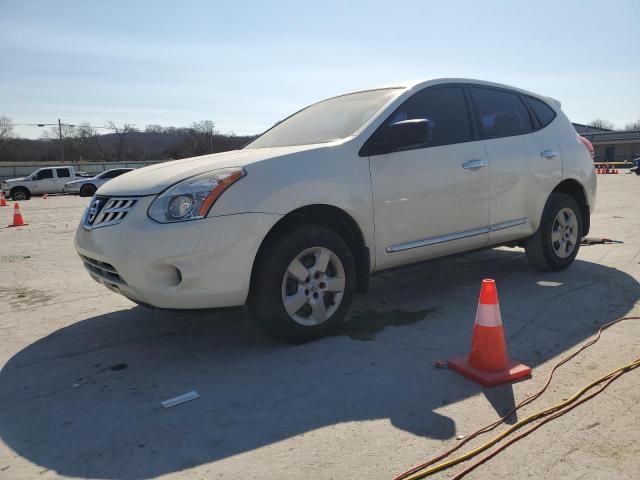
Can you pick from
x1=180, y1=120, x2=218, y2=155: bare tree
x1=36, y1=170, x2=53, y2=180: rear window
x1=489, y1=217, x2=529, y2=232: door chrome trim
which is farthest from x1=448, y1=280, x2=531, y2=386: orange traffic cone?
x1=180, y1=120, x2=218, y2=155: bare tree

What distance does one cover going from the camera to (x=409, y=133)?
3.81 metres

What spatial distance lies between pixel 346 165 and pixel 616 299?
2.63 m

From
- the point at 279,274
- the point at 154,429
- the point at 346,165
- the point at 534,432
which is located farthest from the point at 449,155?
the point at 154,429

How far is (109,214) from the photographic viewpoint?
3.50 m

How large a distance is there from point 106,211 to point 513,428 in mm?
2744

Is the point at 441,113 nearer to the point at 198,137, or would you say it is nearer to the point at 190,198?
the point at 190,198

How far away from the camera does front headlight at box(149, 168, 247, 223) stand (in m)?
3.22

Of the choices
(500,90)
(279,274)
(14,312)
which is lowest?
(14,312)

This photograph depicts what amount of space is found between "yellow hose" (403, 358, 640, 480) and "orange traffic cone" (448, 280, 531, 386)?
33 centimetres

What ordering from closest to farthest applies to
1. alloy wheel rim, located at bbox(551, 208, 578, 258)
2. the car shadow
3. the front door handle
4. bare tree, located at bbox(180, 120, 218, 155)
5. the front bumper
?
the car shadow
the front bumper
the front door handle
alloy wheel rim, located at bbox(551, 208, 578, 258)
bare tree, located at bbox(180, 120, 218, 155)

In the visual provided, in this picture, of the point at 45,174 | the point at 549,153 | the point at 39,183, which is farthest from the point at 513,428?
the point at 45,174

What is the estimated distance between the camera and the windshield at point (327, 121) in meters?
4.16

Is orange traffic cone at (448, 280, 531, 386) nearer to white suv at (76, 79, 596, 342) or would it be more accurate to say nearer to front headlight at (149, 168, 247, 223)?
white suv at (76, 79, 596, 342)

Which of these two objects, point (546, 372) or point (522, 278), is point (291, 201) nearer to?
point (546, 372)
